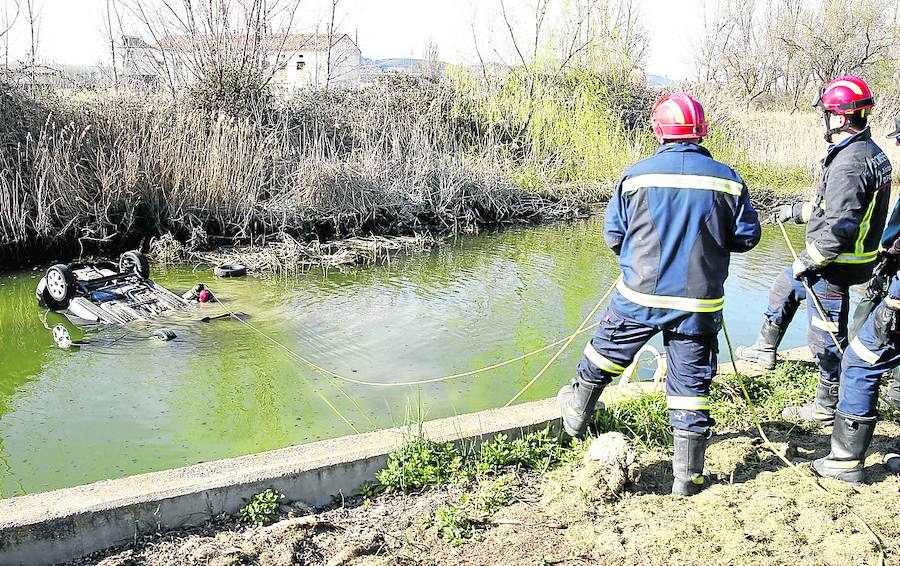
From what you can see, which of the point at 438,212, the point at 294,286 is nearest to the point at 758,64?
the point at 438,212

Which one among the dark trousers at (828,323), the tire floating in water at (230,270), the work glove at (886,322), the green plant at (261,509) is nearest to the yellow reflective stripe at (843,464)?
the work glove at (886,322)

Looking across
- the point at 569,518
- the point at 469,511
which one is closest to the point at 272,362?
the point at 469,511

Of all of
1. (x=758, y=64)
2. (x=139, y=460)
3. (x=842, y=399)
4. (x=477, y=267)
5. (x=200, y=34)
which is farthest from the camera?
(x=758, y=64)

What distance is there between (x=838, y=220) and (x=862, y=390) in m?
1.04

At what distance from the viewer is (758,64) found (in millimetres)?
43656

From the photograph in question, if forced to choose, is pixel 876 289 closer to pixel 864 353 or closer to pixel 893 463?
pixel 864 353

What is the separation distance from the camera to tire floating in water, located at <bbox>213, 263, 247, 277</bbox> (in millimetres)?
10695

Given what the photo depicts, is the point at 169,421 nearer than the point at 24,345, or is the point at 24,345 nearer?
the point at 169,421

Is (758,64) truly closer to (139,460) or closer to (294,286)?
(294,286)

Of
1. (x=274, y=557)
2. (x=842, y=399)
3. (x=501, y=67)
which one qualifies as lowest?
(x=274, y=557)

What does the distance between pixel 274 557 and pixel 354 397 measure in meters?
3.00

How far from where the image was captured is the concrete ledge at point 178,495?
3.25m

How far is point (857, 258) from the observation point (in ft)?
15.4

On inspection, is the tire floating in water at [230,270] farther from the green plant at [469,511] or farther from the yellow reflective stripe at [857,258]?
the yellow reflective stripe at [857,258]
